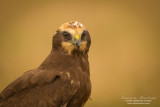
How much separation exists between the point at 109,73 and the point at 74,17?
1.88ft

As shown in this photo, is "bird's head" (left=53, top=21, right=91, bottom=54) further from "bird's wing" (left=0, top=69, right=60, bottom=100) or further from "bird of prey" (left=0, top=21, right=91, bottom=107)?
"bird's wing" (left=0, top=69, right=60, bottom=100)

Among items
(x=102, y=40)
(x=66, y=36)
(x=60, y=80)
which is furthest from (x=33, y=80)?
(x=102, y=40)

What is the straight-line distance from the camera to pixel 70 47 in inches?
71.0

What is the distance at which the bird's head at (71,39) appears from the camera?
1770 millimetres

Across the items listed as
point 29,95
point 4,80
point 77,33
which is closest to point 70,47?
point 77,33

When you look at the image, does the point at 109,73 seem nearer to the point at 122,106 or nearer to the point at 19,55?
the point at 122,106

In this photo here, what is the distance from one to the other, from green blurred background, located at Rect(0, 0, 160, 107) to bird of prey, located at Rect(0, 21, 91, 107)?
0.88m

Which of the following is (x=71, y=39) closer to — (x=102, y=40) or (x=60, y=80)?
(x=60, y=80)

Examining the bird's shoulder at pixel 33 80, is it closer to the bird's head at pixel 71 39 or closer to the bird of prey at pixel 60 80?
the bird of prey at pixel 60 80

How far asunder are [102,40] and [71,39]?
1.01m

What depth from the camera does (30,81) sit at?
1.76 meters

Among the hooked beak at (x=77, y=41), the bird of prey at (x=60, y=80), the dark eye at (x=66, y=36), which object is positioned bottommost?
the bird of prey at (x=60, y=80)

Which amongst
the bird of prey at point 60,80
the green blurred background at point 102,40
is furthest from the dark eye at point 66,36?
the green blurred background at point 102,40

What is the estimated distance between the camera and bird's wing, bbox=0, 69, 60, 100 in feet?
5.72
